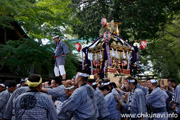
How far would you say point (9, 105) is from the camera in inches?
182

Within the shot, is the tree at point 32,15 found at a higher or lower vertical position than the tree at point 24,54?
higher

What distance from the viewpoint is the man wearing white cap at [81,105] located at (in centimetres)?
370

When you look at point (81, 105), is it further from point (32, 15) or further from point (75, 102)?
point (32, 15)

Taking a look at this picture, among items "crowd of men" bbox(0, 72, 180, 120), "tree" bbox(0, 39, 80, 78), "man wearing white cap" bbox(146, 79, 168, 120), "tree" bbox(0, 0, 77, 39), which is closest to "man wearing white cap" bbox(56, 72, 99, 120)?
"crowd of men" bbox(0, 72, 180, 120)

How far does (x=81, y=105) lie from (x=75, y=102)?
0.17 meters

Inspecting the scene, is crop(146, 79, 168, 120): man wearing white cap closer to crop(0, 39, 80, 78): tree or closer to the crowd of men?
the crowd of men

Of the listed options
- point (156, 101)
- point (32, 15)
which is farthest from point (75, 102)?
point (32, 15)

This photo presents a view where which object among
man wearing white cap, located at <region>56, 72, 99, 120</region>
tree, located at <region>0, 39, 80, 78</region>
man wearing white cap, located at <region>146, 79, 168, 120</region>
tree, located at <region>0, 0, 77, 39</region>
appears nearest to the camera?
man wearing white cap, located at <region>56, 72, 99, 120</region>

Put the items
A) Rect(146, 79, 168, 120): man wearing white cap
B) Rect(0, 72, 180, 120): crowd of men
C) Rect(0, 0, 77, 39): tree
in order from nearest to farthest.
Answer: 1. Rect(0, 72, 180, 120): crowd of men
2. Rect(146, 79, 168, 120): man wearing white cap
3. Rect(0, 0, 77, 39): tree

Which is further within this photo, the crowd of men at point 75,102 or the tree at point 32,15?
the tree at point 32,15

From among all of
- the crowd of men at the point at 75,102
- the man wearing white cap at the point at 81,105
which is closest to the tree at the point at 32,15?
the crowd of men at the point at 75,102

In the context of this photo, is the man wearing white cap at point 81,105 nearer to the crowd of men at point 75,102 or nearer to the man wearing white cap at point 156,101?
the crowd of men at point 75,102

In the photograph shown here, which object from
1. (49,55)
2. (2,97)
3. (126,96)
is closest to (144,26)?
(49,55)

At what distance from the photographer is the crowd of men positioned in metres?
3.19
